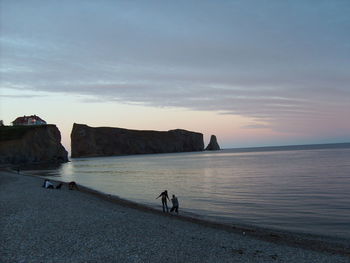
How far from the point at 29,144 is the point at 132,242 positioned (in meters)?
105

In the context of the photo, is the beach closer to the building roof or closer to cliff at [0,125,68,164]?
cliff at [0,125,68,164]

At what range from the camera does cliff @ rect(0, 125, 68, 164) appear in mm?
98000

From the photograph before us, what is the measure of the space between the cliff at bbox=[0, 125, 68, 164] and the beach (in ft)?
298

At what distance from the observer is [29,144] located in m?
105

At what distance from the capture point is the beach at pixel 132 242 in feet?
34.5

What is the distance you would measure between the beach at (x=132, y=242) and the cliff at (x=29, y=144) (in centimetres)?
9080

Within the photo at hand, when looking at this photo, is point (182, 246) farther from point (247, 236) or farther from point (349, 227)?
point (349, 227)

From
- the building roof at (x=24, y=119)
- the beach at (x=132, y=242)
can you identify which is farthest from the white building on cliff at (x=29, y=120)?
the beach at (x=132, y=242)

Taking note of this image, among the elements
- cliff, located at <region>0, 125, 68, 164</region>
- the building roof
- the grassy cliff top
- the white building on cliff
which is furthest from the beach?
the building roof

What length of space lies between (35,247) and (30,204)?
10.4m

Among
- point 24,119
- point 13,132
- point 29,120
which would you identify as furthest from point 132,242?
point 24,119

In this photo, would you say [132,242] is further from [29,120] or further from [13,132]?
[29,120]

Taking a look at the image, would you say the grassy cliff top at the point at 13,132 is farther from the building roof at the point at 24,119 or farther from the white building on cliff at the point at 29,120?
the building roof at the point at 24,119

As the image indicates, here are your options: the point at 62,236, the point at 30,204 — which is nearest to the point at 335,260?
the point at 62,236
